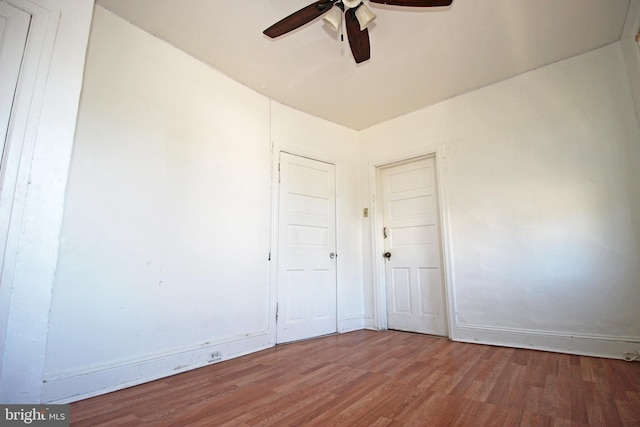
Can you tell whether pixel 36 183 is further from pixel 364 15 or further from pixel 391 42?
pixel 391 42

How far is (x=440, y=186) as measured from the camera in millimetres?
3371

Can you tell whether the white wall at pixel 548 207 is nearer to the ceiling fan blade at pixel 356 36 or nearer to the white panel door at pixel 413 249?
the white panel door at pixel 413 249

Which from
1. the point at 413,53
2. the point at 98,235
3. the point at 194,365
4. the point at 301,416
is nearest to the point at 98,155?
the point at 98,235

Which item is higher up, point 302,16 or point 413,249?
point 302,16

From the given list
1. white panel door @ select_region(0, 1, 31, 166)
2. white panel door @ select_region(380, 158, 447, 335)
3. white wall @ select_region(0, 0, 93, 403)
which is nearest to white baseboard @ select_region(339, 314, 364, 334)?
white panel door @ select_region(380, 158, 447, 335)

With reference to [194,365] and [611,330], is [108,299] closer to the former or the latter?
[194,365]

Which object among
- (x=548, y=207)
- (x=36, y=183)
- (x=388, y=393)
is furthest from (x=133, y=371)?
(x=548, y=207)

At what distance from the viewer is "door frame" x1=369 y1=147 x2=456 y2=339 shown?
3182 mm

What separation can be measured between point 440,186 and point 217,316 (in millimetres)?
2652

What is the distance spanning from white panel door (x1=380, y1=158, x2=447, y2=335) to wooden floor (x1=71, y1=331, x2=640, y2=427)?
0.81 metres

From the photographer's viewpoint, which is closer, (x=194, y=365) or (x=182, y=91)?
(x=194, y=365)

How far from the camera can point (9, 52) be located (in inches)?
54.9

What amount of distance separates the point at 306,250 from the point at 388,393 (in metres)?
1.85

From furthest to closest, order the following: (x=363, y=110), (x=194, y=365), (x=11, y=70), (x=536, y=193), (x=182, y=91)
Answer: (x=363, y=110) < (x=536, y=193) < (x=182, y=91) < (x=194, y=365) < (x=11, y=70)
